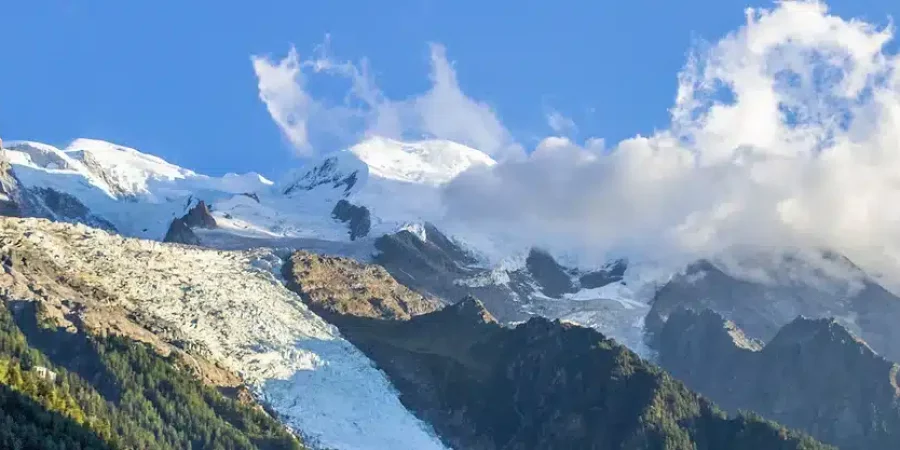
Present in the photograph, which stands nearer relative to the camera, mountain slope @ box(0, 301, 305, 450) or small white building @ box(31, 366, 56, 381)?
small white building @ box(31, 366, 56, 381)

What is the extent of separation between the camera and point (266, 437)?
19438cm

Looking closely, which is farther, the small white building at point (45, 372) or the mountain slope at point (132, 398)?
the mountain slope at point (132, 398)

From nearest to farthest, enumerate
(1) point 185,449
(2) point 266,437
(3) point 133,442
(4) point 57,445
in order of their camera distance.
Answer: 1. (4) point 57,445
2. (3) point 133,442
3. (1) point 185,449
4. (2) point 266,437

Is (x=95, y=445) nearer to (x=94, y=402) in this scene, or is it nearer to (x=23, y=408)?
(x=23, y=408)

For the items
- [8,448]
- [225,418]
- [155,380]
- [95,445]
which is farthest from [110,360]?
[8,448]

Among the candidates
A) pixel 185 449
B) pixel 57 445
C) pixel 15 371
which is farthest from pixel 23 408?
pixel 185 449

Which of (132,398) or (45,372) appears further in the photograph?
(132,398)

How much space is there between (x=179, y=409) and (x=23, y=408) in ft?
239

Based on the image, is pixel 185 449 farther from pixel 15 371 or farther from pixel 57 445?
pixel 57 445

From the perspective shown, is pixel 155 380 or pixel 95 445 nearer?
pixel 95 445

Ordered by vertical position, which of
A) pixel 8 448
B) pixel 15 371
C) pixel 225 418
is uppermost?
pixel 225 418

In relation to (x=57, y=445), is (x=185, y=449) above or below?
above

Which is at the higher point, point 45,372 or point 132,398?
point 132,398

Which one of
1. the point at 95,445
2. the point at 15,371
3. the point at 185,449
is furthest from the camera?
the point at 185,449
